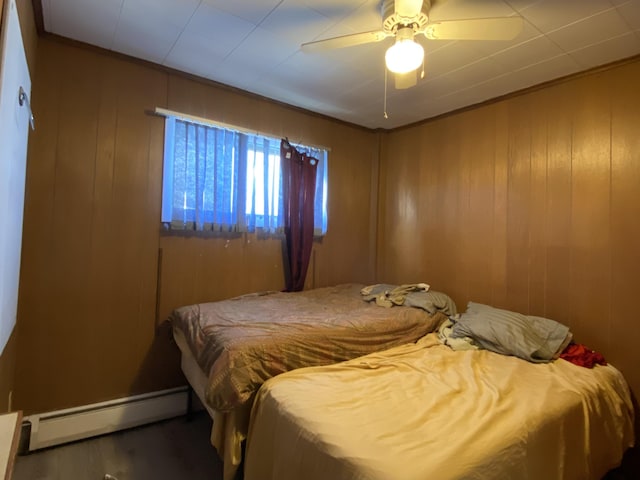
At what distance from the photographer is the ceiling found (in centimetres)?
172

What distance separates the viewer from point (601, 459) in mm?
1571

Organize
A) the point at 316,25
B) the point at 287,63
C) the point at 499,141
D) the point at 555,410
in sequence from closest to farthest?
the point at 555,410 → the point at 316,25 → the point at 287,63 → the point at 499,141

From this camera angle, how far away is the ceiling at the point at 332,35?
67.6 inches

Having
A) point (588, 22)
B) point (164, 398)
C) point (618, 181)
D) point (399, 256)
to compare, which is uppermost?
point (588, 22)

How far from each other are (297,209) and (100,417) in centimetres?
203

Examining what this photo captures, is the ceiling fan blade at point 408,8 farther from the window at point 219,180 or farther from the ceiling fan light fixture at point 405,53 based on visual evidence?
the window at point 219,180

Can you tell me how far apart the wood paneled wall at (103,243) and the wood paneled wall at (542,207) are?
5.61 feet

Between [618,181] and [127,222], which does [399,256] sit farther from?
[127,222]

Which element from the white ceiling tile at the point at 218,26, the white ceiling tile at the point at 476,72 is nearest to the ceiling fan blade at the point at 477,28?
the white ceiling tile at the point at 476,72

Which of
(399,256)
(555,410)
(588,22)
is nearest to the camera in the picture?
(555,410)

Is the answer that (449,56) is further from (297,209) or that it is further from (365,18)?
(297,209)

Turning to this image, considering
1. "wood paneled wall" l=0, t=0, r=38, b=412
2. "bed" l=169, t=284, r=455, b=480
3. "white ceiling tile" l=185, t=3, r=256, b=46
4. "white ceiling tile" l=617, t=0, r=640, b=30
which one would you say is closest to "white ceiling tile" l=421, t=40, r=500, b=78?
"white ceiling tile" l=617, t=0, r=640, b=30

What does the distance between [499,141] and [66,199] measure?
307 cm

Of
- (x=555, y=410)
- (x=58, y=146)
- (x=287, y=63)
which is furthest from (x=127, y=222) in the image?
(x=555, y=410)
